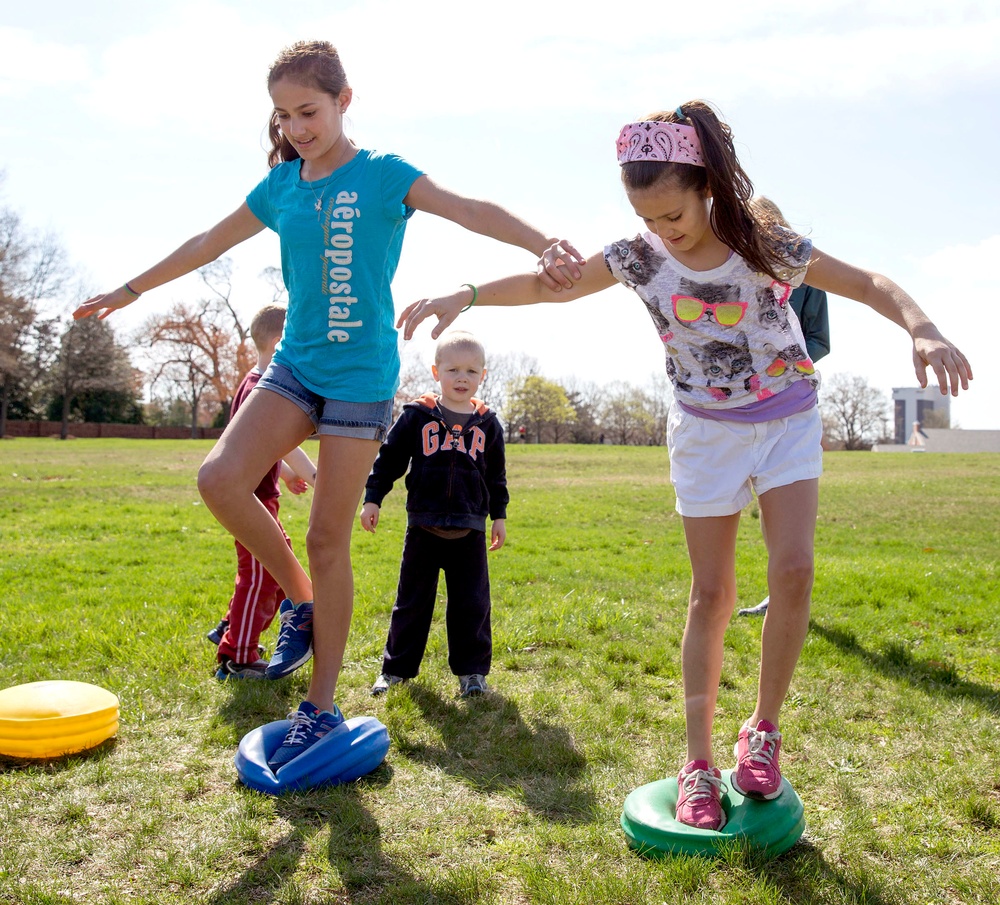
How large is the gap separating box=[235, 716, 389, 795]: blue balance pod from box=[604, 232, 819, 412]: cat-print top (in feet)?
5.57

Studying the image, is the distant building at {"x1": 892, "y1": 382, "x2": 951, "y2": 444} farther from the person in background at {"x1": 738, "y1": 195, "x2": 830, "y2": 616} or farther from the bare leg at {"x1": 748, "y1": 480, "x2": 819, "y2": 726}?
the bare leg at {"x1": 748, "y1": 480, "x2": 819, "y2": 726}

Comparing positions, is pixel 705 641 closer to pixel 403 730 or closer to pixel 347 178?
pixel 403 730

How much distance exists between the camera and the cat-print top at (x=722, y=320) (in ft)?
9.43

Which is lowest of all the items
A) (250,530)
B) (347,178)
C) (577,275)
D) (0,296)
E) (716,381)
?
(250,530)

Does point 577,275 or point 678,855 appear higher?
point 577,275

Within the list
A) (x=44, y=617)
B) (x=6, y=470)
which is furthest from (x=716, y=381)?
(x=6, y=470)

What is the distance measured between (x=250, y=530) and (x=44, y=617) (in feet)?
9.81

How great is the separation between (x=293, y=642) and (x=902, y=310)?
2491mm

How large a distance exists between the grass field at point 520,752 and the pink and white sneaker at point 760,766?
199mm

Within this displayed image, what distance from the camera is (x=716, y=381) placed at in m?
2.95

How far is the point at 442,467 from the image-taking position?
15.0 feet

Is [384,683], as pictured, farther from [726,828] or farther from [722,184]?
[722,184]

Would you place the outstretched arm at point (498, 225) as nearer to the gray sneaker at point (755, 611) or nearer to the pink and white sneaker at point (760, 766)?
the pink and white sneaker at point (760, 766)

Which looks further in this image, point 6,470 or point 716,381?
point 6,470
